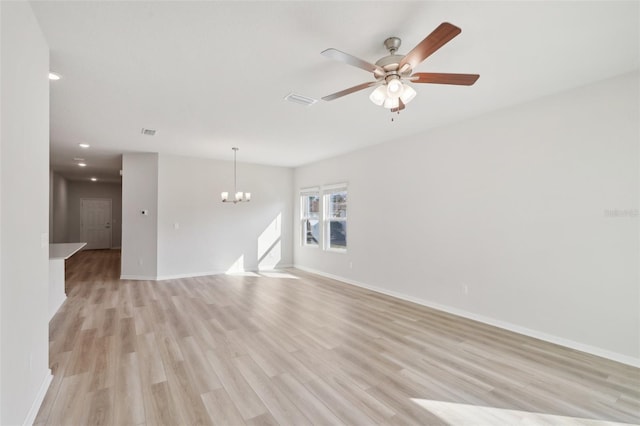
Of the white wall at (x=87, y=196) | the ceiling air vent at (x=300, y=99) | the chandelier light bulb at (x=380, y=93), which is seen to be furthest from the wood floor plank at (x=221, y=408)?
the white wall at (x=87, y=196)

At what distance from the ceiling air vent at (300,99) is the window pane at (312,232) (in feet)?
12.8

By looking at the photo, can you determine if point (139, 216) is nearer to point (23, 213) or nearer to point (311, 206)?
point (311, 206)

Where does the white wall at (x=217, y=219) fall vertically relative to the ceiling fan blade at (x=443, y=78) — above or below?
below

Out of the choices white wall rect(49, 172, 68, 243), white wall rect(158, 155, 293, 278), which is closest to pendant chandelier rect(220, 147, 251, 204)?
white wall rect(158, 155, 293, 278)

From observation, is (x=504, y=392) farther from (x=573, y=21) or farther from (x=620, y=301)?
(x=573, y=21)

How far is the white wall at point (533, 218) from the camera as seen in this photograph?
9.12 feet

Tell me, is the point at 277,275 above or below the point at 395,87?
below

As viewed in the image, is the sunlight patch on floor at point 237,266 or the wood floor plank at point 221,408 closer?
the wood floor plank at point 221,408

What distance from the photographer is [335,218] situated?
6.50m

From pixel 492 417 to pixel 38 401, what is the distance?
3.11m

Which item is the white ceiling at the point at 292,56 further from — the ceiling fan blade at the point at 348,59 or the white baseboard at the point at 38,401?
the white baseboard at the point at 38,401

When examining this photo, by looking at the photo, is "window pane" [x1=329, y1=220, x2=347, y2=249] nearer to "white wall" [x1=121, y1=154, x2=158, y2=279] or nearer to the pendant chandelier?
the pendant chandelier

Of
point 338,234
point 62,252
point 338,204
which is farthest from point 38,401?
point 338,204

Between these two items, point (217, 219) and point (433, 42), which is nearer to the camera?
point (433, 42)
